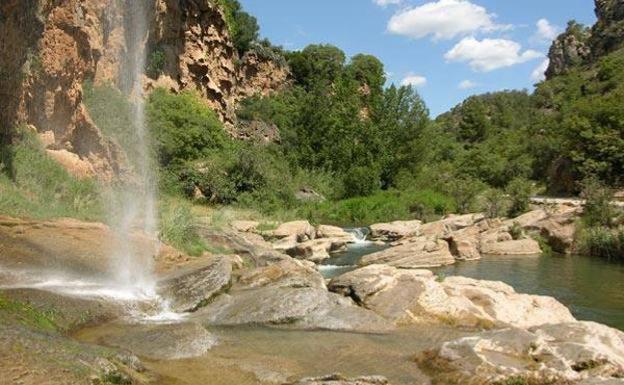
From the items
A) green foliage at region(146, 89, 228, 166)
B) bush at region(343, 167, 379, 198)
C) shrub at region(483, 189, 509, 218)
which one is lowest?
shrub at region(483, 189, 509, 218)

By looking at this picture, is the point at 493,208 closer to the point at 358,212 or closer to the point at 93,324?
the point at 358,212

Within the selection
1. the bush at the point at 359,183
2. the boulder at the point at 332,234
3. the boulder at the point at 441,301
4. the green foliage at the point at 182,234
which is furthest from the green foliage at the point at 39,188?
the bush at the point at 359,183

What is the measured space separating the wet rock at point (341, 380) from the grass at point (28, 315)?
3.54 m

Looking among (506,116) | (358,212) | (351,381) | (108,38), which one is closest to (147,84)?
(108,38)

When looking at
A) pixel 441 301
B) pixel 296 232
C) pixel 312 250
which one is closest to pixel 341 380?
pixel 441 301

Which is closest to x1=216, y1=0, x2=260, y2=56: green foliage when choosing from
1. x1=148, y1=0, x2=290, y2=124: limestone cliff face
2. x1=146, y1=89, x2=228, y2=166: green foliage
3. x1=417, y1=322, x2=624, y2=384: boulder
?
x1=148, y1=0, x2=290, y2=124: limestone cliff face

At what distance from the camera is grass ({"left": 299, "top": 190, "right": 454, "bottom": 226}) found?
37.2 meters

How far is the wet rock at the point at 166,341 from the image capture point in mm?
8227

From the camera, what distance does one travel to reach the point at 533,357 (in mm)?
7969

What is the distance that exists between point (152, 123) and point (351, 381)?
3039 centimetres

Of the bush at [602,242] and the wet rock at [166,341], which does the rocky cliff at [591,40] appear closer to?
the bush at [602,242]

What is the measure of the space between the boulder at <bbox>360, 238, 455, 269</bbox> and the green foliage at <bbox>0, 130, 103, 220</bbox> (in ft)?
31.3

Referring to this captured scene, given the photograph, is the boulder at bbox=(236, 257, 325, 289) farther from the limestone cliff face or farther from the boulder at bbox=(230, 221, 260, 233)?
the limestone cliff face

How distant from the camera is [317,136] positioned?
173 feet
